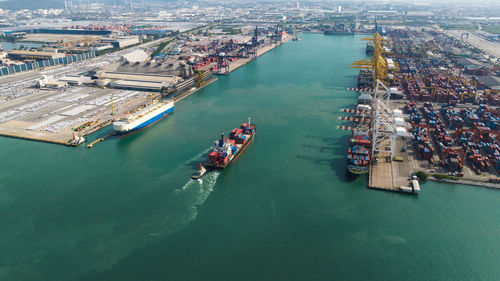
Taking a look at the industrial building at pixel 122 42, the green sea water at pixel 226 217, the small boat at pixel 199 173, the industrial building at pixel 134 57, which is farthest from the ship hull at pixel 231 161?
the industrial building at pixel 122 42

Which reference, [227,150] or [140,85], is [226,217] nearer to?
[227,150]

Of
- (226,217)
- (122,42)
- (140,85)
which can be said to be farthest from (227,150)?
(122,42)

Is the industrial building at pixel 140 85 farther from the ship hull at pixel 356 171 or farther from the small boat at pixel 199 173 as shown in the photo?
the ship hull at pixel 356 171

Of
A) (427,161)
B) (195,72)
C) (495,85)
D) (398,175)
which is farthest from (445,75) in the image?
(195,72)

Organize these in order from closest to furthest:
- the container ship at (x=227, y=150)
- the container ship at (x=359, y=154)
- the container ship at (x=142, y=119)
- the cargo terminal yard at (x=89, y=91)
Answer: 1. the container ship at (x=359, y=154)
2. the container ship at (x=227, y=150)
3. the container ship at (x=142, y=119)
4. the cargo terminal yard at (x=89, y=91)

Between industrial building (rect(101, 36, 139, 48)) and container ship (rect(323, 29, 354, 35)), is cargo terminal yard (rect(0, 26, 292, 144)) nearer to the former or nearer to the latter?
industrial building (rect(101, 36, 139, 48))

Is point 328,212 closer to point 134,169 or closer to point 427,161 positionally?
point 427,161
